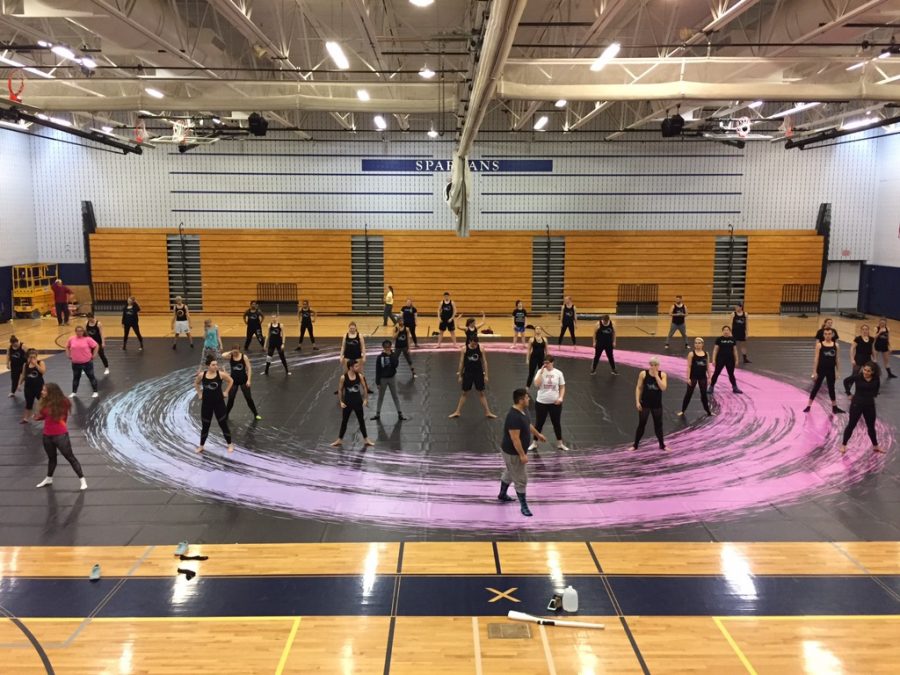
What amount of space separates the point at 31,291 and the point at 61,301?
11.7 feet

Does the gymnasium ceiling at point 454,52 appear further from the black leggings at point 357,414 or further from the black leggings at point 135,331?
the black leggings at point 135,331

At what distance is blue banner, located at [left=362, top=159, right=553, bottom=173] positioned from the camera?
29.3m

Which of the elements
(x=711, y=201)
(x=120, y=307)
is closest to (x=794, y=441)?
(x=711, y=201)

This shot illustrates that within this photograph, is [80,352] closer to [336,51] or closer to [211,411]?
[211,411]

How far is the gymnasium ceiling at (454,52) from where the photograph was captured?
38.4 ft

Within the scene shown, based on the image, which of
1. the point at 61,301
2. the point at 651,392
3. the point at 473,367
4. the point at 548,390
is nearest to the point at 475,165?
the point at 61,301

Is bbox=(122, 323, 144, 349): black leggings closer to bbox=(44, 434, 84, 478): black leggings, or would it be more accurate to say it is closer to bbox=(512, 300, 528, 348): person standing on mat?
bbox=(44, 434, 84, 478): black leggings

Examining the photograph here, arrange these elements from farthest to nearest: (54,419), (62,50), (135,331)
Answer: (135,331) < (62,50) < (54,419)

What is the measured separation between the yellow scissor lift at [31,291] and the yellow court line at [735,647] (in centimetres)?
3032

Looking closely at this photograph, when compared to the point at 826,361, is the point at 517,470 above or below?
below

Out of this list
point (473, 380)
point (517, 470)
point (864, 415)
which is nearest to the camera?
point (517, 470)

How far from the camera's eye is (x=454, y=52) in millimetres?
14680

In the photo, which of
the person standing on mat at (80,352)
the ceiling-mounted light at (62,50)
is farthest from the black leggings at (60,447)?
the ceiling-mounted light at (62,50)

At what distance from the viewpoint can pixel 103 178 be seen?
29281 mm
